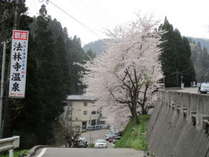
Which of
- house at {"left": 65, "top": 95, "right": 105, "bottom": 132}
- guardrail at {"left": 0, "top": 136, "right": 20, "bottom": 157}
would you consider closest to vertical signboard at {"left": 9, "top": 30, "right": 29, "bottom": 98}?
guardrail at {"left": 0, "top": 136, "right": 20, "bottom": 157}

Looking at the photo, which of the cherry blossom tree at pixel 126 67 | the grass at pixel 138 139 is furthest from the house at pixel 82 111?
the grass at pixel 138 139

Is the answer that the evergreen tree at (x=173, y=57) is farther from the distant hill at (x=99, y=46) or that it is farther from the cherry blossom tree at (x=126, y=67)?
the cherry blossom tree at (x=126, y=67)

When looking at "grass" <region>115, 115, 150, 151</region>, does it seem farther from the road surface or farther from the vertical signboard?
the road surface

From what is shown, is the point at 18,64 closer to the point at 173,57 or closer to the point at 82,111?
the point at 173,57

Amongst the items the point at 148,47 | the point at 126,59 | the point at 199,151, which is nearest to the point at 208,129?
Answer: the point at 199,151

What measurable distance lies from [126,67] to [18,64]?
38.0ft

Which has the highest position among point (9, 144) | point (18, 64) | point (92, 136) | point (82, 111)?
point (18, 64)

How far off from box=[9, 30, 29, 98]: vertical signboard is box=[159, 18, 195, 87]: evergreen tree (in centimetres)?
3391

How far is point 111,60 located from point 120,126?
24.4 feet

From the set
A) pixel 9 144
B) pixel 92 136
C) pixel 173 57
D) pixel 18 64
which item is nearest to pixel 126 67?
pixel 18 64

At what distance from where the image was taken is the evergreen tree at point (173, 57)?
4184 centimetres

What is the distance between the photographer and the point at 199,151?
4.48 metres

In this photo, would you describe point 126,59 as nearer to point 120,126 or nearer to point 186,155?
point 120,126

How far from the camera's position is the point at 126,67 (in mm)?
18594
